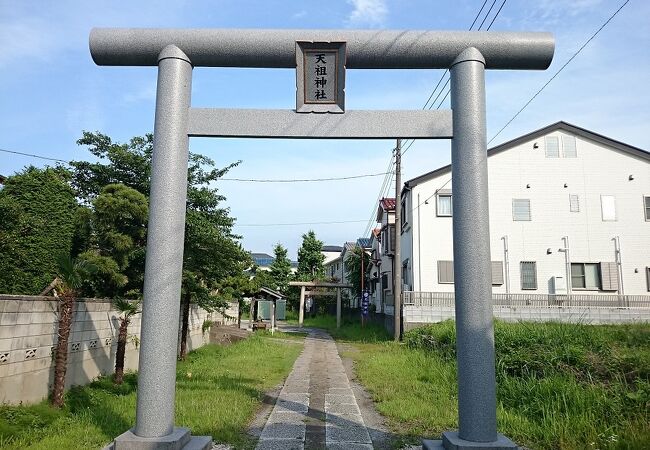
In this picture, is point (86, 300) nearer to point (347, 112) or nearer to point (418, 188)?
point (347, 112)

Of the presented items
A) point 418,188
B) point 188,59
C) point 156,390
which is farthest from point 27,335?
point 418,188

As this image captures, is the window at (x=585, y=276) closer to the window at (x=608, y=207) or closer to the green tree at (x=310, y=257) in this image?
the window at (x=608, y=207)

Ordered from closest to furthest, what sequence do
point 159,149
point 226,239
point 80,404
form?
point 159,149 → point 80,404 → point 226,239

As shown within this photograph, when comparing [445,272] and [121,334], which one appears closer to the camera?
[121,334]

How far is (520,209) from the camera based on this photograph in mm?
22719

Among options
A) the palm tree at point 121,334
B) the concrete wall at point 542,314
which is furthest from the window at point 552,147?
the palm tree at point 121,334

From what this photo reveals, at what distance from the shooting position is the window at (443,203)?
23.0 meters

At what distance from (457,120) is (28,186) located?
8736mm

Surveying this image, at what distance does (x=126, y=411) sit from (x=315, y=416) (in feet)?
9.84

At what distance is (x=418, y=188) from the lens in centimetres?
2319

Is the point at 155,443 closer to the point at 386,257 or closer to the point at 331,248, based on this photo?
the point at 386,257

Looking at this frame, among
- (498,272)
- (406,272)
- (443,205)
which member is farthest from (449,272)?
(443,205)

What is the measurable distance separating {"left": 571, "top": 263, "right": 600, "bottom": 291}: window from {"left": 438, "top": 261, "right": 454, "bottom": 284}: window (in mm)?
5465

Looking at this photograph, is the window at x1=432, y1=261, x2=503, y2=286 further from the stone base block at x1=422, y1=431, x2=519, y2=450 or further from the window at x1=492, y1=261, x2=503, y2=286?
the stone base block at x1=422, y1=431, x2=519, y2=450
